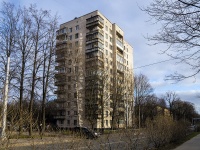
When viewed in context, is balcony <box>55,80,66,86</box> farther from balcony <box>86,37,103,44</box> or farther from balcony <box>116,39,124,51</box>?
balcony <box>116,39,124,51</box>

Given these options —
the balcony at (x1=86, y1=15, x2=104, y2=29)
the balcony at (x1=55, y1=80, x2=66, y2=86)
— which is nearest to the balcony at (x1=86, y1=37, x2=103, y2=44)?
the balcony at (x1=86, y1=15, x2=104, y2=29)

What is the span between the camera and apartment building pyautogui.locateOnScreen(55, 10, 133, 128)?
3353 centimetres

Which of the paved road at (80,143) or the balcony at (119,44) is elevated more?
the balcony at (119,44)

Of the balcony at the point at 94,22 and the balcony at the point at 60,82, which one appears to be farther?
the balcony at the point at 94,22

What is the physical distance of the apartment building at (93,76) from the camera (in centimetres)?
3353

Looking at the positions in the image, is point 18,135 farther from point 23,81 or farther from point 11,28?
point 11,28

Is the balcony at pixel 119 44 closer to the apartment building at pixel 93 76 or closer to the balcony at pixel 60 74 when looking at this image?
the apartment building at pixel 93 76

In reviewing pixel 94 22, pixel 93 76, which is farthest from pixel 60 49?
pixel 94 22

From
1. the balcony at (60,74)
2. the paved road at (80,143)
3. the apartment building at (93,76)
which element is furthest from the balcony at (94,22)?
the paved road at (80,143)

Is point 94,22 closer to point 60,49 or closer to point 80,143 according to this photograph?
point 60,49

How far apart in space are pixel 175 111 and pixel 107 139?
86734 mm

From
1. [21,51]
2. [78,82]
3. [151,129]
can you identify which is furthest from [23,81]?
[151,129]

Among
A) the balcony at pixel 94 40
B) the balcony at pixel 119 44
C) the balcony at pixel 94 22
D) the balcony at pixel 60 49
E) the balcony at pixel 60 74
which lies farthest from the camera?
the balcony at pixel 119 44

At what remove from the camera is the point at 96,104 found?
40.7m
